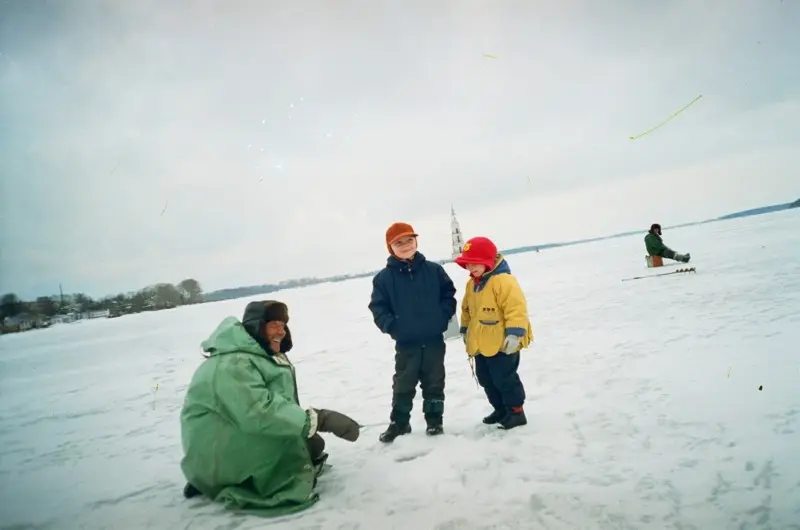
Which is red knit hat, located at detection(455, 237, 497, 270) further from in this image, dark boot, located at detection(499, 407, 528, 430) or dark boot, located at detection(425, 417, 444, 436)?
dark boot, located at detection(425, 417, 444, 436)

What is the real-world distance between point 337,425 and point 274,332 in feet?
2.69

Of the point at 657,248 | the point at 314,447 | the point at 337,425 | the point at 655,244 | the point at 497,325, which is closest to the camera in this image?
the point at 337,425

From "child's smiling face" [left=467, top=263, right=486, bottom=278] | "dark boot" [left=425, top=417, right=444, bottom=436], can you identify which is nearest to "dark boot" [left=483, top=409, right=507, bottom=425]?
"dark boot" [left=425, top=417, right=444, bottom=436]

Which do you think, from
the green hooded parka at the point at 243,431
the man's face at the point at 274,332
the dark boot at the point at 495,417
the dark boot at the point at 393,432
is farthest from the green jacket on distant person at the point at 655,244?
the green hooded parka at the point at 243,431

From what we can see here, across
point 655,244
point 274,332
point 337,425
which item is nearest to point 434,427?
point 337,425

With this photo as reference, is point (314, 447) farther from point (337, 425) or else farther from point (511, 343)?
point (511, 343)

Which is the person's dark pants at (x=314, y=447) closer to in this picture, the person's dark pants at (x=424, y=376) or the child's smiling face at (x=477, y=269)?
the person's dark pants at (x=424, y=376)

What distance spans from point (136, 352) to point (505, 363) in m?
15.4

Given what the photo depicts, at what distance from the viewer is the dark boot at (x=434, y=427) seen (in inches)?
154

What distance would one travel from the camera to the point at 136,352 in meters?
14.8

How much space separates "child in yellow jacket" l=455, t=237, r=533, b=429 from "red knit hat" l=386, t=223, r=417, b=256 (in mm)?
529

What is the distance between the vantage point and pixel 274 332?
302cm

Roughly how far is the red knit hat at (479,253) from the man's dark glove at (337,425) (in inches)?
66.9

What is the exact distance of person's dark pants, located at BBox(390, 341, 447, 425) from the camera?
388 centimetres
